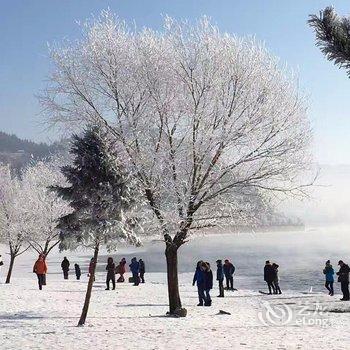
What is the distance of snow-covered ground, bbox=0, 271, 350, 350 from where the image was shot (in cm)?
1123

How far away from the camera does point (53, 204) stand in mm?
33438

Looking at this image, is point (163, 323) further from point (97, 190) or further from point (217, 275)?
point (217, 275)

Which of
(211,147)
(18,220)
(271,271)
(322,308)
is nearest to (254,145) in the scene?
(211,147)

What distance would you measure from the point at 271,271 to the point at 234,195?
10.2 meters

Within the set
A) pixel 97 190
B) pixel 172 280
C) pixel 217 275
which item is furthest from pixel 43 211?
pixel 97 190

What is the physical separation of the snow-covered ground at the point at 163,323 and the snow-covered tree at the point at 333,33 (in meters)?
7.63

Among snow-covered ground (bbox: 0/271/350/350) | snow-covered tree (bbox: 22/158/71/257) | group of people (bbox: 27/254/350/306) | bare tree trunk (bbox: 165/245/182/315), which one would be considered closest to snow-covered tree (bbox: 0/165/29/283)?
snow-covered tree (bbox: 22/158/71/257)

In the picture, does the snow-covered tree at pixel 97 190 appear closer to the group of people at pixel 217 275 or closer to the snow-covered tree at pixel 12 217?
the group of people at pixel 217 275

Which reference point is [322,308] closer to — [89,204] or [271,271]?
[271,271]

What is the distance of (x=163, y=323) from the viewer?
47.4 ft

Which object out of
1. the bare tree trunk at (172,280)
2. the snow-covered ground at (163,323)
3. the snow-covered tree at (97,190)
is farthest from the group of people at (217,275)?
the snow-covered tree at (97,190)

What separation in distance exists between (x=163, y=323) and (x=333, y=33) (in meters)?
11.2

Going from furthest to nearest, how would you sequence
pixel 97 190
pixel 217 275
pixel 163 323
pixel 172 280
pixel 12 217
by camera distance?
1. pixel 12 217
2. pixel 217 275
3. pixel 172 280
4. pixel 163 323
5. pixel 97 190

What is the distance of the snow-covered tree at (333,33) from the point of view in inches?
218
